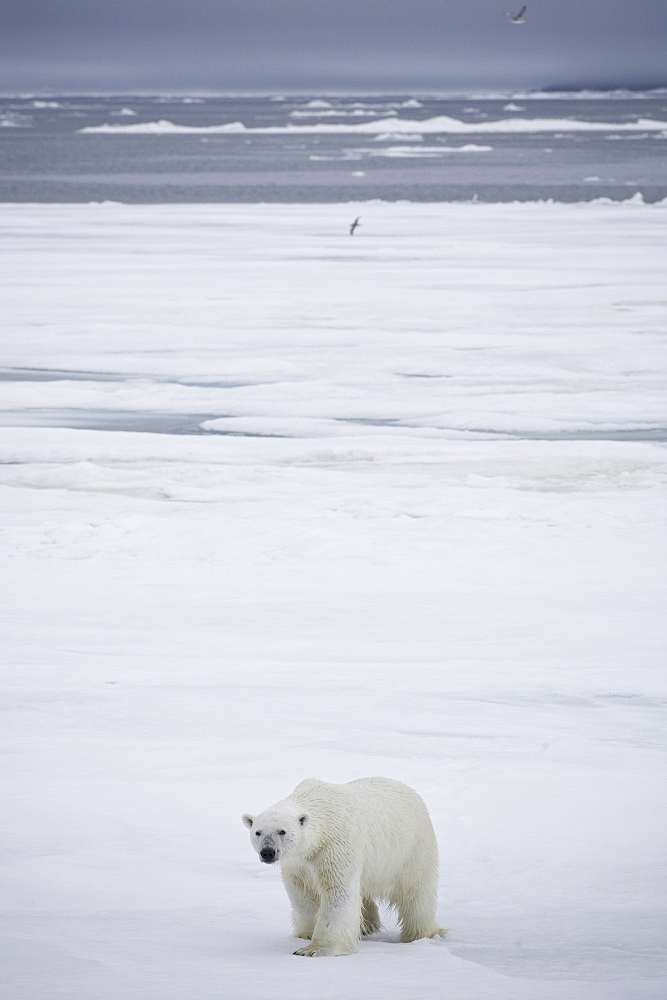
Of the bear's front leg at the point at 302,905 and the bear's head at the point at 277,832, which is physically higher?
the bear's head at the point at 277,832

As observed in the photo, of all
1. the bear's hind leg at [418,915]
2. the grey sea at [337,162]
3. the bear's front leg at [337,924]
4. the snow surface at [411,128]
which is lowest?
the bear's hind leg at [418,915]

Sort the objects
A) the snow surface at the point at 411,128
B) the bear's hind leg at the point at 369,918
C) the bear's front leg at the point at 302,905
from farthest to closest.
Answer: the snow surface at the point at 411,128, the bear's hind leg at the point at 369,918, the bear's front leg at the point at 302,905

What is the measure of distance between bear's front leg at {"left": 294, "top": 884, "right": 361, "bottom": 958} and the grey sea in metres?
28.8

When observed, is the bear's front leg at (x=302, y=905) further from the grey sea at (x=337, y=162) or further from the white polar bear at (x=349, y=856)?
the grey sea at (x=337, y=162)

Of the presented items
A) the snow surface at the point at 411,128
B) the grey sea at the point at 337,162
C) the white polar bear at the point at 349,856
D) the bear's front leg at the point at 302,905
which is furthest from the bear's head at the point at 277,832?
the snow surface at the point at 411,128

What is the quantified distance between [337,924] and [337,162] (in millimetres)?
50045

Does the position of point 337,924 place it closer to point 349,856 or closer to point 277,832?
point 349,856

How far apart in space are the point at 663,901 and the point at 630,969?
15.0 inches

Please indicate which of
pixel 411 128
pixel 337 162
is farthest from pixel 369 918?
pixel 411 128

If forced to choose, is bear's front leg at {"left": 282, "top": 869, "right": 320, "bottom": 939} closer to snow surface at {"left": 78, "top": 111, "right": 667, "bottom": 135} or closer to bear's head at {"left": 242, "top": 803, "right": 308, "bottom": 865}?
bear's head at {"left": 242, "top": 803, "right": 308, "bottom": 865}

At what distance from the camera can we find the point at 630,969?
247cm

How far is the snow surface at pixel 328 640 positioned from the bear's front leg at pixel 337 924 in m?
0.05

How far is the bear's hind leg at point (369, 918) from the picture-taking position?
9.21 ft

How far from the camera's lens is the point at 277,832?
8.16ft
